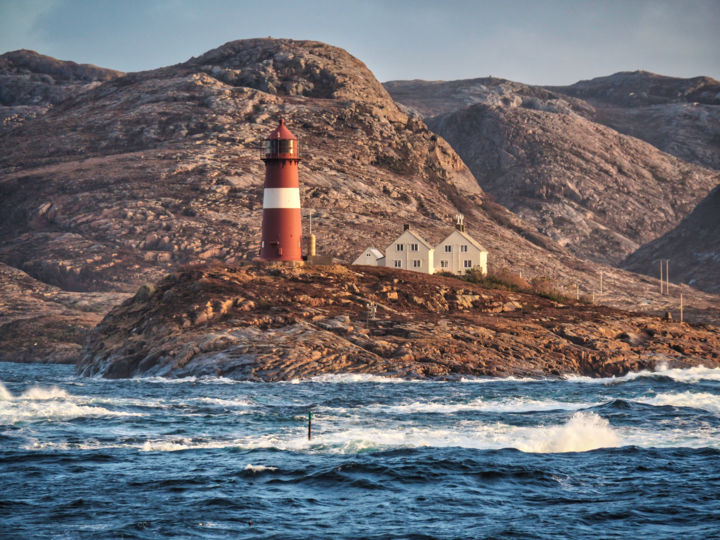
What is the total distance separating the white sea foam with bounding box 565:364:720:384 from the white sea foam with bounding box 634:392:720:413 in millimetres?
13391

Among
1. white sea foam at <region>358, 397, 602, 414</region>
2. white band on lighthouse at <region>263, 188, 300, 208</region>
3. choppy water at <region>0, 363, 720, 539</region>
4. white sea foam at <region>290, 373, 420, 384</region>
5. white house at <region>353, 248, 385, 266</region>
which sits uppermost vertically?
white band on lighthouse at <region>263, 188, 300, 208</region>

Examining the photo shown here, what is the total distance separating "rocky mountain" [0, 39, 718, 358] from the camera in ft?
479

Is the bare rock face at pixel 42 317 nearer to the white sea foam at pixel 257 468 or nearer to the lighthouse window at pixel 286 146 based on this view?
the lighthouse window at pixel 286 146

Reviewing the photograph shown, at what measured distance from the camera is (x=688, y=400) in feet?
188

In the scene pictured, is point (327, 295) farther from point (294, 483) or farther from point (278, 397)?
point (294, 483)

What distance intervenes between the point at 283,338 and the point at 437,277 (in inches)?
1232

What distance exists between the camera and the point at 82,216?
158 metres

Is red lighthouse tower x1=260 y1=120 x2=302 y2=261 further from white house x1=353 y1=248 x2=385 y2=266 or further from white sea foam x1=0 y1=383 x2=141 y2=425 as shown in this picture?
white sea foam x1=0 y1=383 x2=141 y2=425

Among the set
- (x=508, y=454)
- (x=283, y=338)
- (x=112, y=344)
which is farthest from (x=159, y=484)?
(x=112, y=344)

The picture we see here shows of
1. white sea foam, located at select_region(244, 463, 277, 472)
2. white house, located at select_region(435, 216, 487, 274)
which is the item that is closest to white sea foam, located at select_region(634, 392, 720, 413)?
white sea foam, located at select_region(244, 463, 277, 472)

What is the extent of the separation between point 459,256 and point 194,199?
56.4 metres

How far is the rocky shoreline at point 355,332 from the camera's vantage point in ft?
242

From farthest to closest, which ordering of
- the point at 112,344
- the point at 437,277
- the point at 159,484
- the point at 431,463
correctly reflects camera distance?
the point at 437,277 → the point at 112,344 → the point at 431,463 → the point at 159,484

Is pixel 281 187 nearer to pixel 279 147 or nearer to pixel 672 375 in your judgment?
pixel 279 147
